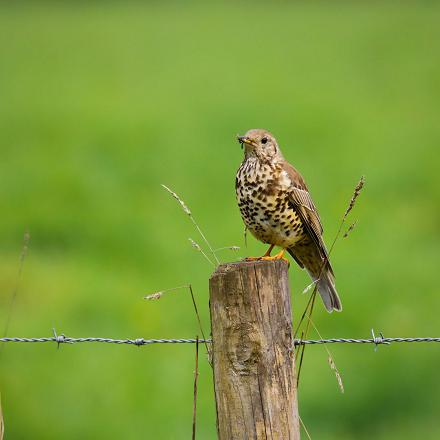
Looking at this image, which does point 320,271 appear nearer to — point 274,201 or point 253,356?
point 274,201

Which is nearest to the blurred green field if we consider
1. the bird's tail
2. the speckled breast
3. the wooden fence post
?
the bird's tail

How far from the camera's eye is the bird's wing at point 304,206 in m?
5.90

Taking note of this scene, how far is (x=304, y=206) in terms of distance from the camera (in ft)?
19.5

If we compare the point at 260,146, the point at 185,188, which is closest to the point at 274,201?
the point at 260,146

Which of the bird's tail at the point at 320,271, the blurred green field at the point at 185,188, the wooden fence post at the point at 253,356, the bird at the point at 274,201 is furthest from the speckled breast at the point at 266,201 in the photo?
the blurred green field at the point at 185,188

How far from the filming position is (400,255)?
44.4 feet

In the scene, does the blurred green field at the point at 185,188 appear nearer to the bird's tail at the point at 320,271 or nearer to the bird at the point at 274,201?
the bird's tail at the point at 320,271

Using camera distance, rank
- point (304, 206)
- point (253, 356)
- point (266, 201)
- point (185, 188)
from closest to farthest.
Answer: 1. point (253, 356)
2. point (266, 201)
3. point (304, 206)
4. point (185, 188)

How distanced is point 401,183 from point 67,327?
7.07m

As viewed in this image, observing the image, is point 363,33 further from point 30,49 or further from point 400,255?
point 400,255

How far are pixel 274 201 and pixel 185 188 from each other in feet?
33.1

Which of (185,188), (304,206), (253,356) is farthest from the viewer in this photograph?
(185,188)

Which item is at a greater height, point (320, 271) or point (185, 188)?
point (185, 188)

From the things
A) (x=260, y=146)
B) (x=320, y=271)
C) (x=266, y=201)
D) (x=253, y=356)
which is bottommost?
(x=253, y=356)
